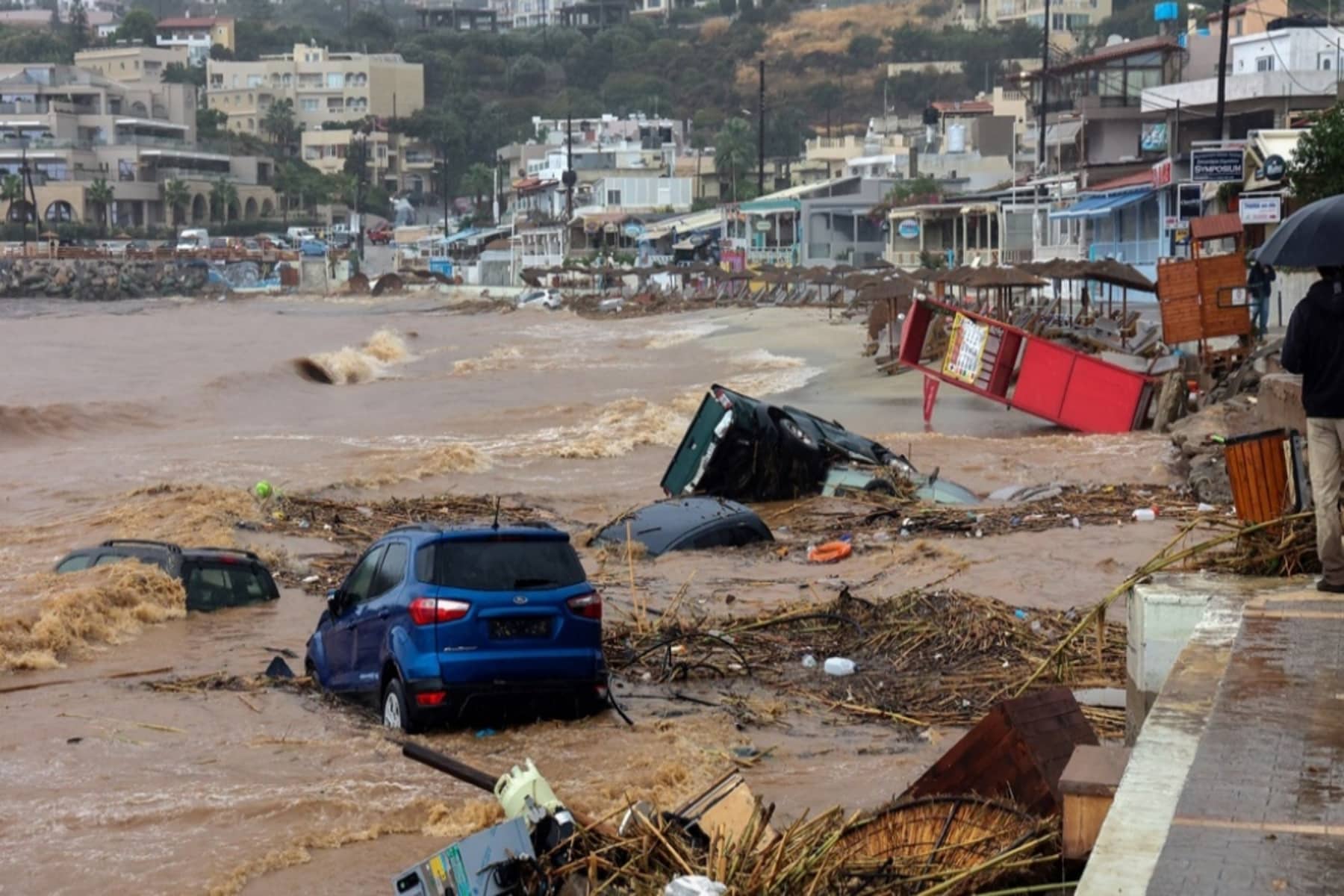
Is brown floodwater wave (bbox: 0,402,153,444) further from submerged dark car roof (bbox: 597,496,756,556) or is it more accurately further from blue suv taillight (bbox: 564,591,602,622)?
blue suv taillight (bbox: 564,591,602,622)

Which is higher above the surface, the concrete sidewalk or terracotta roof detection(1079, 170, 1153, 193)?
terracotta roof detection(1079, 170, 1153, 193)

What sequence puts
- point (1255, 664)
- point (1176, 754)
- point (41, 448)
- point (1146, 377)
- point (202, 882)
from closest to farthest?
point (1176, 754), point (1255, 664), point (202, 882), point (1146, 377), point (41, 448)

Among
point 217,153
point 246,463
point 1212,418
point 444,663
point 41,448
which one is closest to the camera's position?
point 444,663

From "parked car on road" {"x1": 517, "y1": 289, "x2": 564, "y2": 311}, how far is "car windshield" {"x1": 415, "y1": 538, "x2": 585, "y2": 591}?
92301mm

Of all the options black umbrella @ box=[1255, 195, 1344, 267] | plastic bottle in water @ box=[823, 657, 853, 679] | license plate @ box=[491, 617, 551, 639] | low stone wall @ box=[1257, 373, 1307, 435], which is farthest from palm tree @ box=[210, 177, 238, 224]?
black umbrella @ box=[1255, 195, 1344, 267]

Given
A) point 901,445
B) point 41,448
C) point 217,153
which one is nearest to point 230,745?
point 901,445

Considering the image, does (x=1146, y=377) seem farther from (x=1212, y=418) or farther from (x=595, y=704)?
(x=595, y=704)

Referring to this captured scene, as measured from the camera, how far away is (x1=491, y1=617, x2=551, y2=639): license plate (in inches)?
407

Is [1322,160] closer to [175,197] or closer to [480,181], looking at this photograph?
[175,197]

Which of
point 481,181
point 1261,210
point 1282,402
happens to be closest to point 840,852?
point 1282,402

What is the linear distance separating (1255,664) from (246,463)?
82.1 feet

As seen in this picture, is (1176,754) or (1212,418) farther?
(1212,418)

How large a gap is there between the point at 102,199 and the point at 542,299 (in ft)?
271

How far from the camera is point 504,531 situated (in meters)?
10.6
